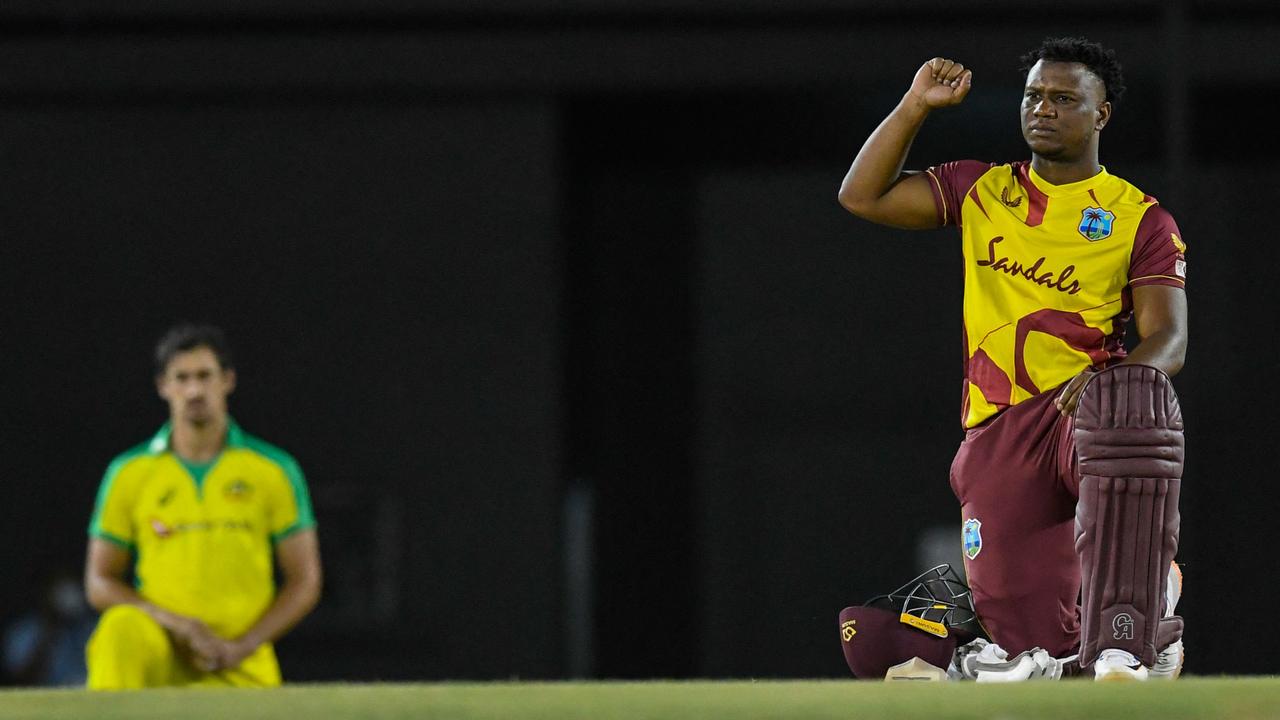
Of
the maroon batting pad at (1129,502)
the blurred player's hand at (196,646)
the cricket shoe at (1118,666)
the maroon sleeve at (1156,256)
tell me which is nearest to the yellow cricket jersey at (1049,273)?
the maroon sleeve at (1156,256)

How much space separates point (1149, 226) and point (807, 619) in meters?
8.24

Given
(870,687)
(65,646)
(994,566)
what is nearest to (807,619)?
(65,646)

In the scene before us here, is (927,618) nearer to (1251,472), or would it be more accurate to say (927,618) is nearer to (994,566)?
(994,566)

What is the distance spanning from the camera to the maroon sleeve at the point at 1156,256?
120 inches

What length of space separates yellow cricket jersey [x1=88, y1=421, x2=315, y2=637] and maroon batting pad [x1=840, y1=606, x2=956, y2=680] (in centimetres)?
220

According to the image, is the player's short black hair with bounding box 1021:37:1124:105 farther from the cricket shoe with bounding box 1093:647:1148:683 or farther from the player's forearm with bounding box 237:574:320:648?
the player's forearm with bounding box 237:574:320:648

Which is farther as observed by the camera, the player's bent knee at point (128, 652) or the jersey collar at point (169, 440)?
the jersey collar at point (169, 440)

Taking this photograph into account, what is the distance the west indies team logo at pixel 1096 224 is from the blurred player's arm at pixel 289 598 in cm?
238

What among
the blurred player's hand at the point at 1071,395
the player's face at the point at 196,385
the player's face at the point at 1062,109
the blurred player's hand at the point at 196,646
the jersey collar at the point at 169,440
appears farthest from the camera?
the jersey collar at the point at 169,440

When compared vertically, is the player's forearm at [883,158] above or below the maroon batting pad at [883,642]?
above

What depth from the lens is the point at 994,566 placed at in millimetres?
3117

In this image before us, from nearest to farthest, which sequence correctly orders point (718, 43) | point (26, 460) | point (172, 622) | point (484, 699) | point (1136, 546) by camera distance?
point (484, 699) < point (1136, 546) < point (172, 622) < point (718, 43) < point (26, 460)

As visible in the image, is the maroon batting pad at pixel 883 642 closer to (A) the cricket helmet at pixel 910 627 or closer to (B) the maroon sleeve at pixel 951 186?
(A) the cricket helmet at pixel 910 627

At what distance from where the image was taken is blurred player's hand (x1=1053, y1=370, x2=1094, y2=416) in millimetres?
2879
